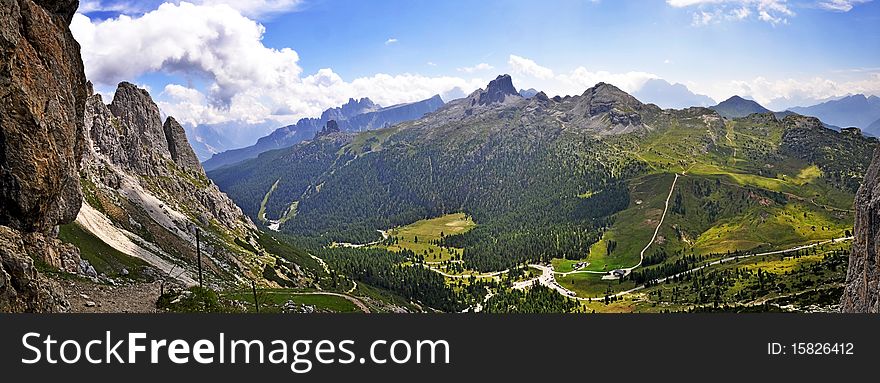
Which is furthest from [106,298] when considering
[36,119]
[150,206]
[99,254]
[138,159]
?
[138,159]

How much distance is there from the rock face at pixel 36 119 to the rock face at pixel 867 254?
254 feet

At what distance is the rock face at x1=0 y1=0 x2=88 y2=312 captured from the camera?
36.7 metres

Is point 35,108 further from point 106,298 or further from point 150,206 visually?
point 150,206

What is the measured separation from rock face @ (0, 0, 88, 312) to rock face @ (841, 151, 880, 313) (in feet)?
254

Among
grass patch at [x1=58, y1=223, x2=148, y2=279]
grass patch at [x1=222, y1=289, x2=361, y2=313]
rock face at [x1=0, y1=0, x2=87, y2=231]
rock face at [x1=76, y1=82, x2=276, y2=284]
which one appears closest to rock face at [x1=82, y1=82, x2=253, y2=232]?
rock face at [x1=76, y1=82, x2=276, y2=284]

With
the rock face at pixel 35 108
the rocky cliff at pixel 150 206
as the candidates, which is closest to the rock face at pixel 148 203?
the rocky cliff at pixel 150 206

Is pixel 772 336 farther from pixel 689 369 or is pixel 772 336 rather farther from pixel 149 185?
pixel 149 185

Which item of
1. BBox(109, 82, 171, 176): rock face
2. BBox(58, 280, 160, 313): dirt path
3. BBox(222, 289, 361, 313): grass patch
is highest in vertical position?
BBox(109, 82, 171, 176): rock face

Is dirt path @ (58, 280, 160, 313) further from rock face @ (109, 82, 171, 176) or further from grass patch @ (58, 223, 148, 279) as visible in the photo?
rock face @ (109, 82, 171, 176)

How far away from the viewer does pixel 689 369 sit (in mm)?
18984

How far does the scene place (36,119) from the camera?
38.3 m

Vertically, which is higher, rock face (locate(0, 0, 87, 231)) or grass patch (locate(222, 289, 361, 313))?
rock face (locate(0, 0, 87, 231))

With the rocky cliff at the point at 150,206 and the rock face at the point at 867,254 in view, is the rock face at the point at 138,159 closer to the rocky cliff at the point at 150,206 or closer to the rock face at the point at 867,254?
the rocky cliff at the point at 150,206

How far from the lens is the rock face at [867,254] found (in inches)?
2334
